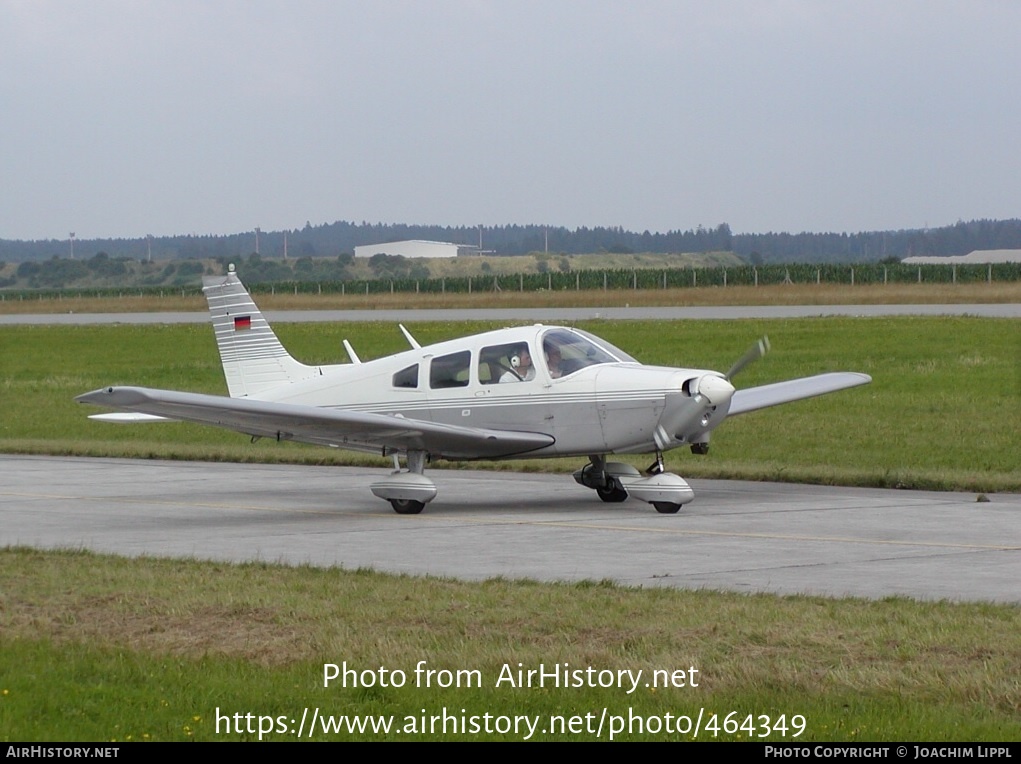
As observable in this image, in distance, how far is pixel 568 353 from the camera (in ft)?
56.0

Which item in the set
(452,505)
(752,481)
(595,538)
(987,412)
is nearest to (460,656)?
(595,538)

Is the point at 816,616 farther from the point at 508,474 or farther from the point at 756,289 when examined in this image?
the point at 756,289

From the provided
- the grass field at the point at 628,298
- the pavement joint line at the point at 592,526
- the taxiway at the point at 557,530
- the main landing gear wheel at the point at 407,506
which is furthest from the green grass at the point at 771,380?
the grass field at the point at 628,298

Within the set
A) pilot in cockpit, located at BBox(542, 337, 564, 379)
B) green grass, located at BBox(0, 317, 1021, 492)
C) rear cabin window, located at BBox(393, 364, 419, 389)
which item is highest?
pilot in cockpit, located at BBox(542, 337, 564, 379)

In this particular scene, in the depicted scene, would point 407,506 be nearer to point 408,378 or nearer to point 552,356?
point 408,378

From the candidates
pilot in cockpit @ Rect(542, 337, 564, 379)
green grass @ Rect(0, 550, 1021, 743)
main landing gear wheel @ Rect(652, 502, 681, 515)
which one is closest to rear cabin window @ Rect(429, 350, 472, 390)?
pilot in cockpit @ Rect(542, 337, 564, 379)

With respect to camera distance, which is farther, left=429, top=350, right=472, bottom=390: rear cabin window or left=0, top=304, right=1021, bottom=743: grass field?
left=429, top=350, right=472, bottom=390: rear cabin window

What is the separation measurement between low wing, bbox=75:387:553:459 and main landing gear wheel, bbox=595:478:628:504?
1.14 metres

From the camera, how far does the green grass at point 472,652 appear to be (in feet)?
23.7

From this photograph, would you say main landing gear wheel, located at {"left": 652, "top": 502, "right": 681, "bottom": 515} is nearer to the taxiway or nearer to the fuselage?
the taxiway

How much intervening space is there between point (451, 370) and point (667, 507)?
3040 mm

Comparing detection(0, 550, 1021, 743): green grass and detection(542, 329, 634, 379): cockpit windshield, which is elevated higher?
detection(542, 329, 634, 379): cockpit windshield

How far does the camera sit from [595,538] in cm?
1431

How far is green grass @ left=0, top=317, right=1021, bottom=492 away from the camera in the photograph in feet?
71.2
